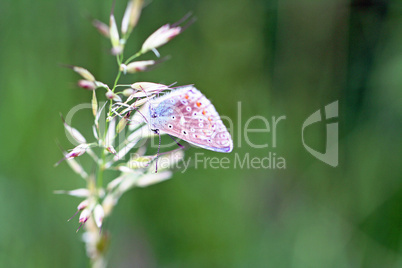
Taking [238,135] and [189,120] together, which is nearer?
[189,120]

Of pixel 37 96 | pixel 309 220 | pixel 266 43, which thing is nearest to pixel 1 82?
pixel 37 96

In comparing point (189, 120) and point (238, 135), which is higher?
point (189, 120)

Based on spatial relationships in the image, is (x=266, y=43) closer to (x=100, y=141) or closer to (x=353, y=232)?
(x=353, y=232)

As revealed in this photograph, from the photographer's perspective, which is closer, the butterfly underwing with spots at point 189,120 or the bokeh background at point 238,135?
the butterfly underwing with spots at point 189,120
